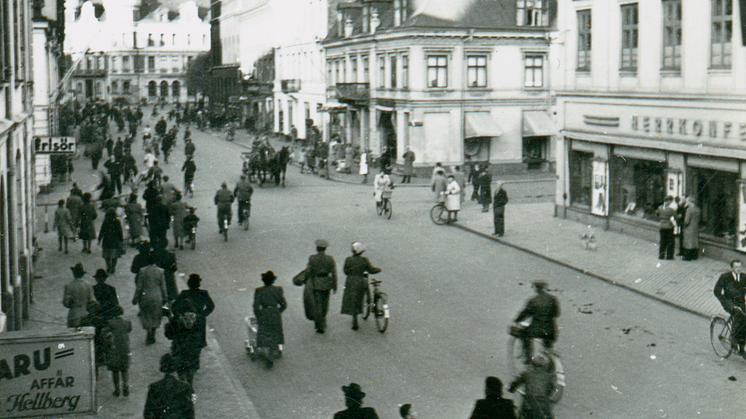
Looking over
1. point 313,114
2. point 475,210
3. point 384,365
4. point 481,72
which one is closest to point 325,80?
point 313,114

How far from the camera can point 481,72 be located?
135 feet

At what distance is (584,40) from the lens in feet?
84.2

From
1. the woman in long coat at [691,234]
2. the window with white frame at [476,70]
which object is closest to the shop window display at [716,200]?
the woman in long coat at [691,234]

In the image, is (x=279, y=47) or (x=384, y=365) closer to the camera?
(x=384, y=365)

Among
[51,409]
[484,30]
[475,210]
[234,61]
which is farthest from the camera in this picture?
[234,61]

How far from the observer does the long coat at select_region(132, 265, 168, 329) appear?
43.2 feet

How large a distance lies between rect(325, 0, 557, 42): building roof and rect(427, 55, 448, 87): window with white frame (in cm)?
142

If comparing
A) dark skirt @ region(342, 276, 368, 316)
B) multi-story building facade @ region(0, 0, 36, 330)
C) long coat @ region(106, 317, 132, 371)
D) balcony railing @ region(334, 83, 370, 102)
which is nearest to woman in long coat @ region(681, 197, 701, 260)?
dark skirt @ region(342, 276, 368, 316)

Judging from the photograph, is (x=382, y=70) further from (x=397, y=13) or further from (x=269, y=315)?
(x=269, y=315)

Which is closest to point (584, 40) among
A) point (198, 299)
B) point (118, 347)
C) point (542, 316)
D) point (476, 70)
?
point (476, 70)

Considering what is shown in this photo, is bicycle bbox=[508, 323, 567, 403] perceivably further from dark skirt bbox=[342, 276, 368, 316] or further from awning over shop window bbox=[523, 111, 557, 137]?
awning over shop window bbox=[523, 111, 557, 137]

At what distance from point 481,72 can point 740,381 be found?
30.7 m

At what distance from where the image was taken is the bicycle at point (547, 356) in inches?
414

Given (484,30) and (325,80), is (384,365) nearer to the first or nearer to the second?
(484,30)
